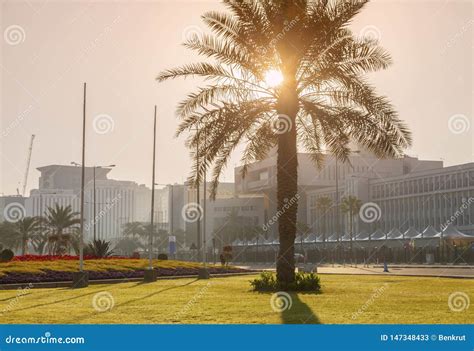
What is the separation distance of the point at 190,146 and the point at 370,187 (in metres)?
98.2

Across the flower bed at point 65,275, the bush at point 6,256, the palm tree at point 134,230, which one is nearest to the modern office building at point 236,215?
the palm tree at point 134,230

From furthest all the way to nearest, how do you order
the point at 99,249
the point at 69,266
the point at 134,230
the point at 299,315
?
the point at 134,230
the point at 99,249
the point at 69,266
the point at 299,315

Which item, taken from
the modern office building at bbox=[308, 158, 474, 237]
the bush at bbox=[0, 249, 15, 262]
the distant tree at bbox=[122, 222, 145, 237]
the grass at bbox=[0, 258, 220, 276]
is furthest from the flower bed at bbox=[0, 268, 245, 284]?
the distant tree at bbox=[122, 222, 145, 237]

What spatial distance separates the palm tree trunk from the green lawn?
147 cm

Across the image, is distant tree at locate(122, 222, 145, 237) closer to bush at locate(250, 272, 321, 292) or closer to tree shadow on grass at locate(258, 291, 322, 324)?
bush at locate(250, 272, 321, 292)

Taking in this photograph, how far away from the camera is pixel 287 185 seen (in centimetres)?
2405

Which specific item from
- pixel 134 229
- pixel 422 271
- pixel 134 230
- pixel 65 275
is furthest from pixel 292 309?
pixel 134 230

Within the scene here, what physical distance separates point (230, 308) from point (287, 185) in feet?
24.3

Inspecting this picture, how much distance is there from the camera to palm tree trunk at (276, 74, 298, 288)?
77.9 feet

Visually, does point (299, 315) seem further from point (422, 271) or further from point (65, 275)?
point (422, 271)

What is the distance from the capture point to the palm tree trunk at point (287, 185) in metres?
23.8

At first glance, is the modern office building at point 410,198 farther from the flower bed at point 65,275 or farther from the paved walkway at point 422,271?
the flower bed at point 65,275

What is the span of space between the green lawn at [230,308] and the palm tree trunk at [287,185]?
1.47m
